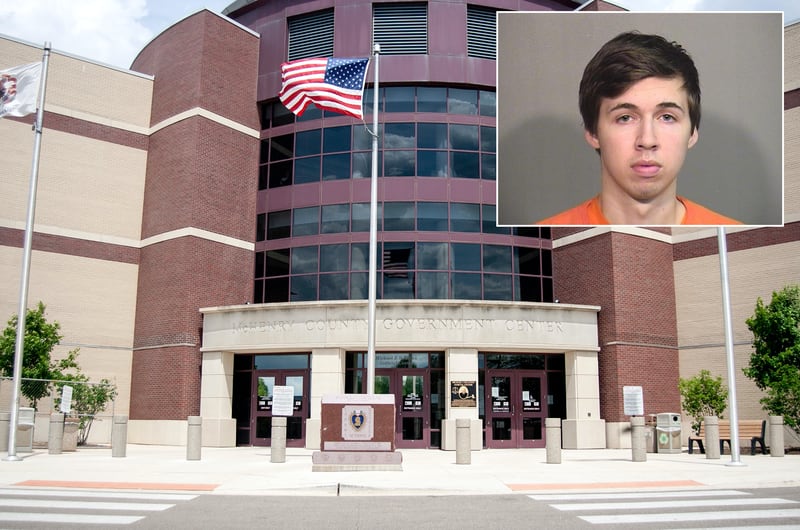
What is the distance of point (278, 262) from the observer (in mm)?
33188

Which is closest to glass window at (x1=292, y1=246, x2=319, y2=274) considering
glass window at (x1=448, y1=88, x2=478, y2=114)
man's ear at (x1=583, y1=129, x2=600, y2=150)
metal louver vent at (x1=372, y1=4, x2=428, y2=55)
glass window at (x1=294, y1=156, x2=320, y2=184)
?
glass window at (x1=294, y1=156, x2=320, y2=184)

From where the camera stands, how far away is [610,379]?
29.7m

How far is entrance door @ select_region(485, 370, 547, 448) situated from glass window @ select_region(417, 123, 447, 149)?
974cm

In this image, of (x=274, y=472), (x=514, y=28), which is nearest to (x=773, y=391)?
(x=514, y=28)

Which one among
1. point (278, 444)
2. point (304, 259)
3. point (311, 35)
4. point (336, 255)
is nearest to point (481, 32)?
point (311, 35)

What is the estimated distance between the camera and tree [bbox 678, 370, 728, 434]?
27.3 metres

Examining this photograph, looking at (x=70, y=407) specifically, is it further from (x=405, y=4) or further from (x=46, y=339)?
(x=405, y=4)

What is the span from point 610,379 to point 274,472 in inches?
639

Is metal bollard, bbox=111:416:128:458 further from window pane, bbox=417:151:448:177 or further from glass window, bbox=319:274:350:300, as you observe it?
window pane, bbox=417:151:448:177

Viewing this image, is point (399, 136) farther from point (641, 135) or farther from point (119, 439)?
point (119, 439)

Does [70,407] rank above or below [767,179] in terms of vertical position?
below

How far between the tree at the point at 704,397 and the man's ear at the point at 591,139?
30.3 ft

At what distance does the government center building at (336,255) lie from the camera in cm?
2895

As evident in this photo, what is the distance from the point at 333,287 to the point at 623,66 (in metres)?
14.1
